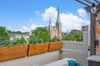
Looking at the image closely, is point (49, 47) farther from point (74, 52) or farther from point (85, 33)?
point (85, 33)

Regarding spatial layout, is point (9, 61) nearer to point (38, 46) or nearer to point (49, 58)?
point (38, 46)

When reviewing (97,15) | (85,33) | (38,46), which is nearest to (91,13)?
(97,15)

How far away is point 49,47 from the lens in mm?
6348

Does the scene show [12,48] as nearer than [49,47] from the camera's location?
Yes

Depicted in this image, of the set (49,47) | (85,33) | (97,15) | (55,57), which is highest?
(97,15)

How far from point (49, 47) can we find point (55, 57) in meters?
0.55

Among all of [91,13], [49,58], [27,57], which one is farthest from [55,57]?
[91,13]

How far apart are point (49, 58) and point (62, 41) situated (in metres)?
1.22

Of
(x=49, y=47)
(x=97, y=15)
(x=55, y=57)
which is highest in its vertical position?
(x=97, y=15)

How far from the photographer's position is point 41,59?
228 inches

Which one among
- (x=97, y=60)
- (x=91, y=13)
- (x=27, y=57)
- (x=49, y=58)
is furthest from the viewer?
(x=49, y=58)

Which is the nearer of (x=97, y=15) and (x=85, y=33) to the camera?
(x=97, y=15)

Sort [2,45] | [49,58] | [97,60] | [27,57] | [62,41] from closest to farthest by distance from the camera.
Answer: [97,60]
[2,45]
[27,57]
[49,58]
[62,41]

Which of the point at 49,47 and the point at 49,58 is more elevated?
the point at 49,47
